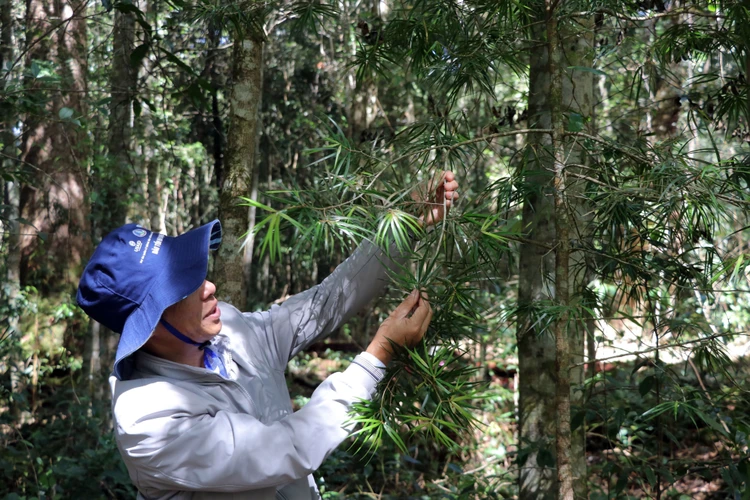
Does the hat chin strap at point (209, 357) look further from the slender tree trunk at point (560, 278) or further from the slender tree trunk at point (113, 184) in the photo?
the slender tree trunk at point (113, 184)

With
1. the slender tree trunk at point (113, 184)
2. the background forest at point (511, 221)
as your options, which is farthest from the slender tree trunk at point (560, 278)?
the slender tree trunk at point (113, 184)

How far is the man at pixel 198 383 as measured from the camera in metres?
1.50

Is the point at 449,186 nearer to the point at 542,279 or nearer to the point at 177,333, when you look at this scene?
the point at 542,279

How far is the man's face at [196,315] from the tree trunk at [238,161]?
33.6 inches

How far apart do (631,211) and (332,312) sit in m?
0.87

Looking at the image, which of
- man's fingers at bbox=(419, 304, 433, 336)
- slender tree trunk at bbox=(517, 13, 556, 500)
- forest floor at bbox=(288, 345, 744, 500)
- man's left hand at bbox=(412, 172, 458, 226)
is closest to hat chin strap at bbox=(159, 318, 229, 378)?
man's fingers at bbox=(419, 304, 433, 336)

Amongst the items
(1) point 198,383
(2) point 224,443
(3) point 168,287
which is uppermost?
(3) point 168,287

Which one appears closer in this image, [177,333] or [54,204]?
[177,333]

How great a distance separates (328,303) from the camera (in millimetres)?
1983

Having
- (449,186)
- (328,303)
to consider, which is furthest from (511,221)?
(328,303)

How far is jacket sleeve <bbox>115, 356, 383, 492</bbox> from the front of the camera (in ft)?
4.90

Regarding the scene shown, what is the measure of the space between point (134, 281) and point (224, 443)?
1.45ft

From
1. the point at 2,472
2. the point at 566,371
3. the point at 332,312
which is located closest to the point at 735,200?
the point at 566,371

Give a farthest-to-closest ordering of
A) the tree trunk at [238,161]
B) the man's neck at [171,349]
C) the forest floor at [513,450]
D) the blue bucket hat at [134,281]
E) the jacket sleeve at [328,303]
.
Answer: the forest floor at [513,450] → the tree trunk at [238,161] → the jacket sleeve at [328,303] → the man's neck at [171,349] → the blue bucket hat at [134,281]
